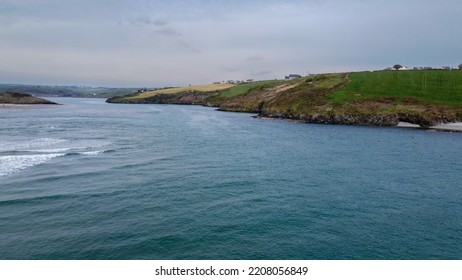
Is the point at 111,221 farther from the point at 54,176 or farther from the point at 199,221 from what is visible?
the point at 54,176

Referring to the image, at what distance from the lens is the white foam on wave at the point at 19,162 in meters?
44.7

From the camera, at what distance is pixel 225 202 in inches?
1379

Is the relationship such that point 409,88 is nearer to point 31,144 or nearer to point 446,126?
point 446,126

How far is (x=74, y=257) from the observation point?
23859 mm

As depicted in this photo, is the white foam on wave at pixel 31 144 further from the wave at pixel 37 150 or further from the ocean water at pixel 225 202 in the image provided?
the ocean water at pixel 225 202

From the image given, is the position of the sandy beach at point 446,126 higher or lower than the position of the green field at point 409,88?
lower

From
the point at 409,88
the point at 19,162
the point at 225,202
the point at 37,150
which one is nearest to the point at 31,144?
the point at 37,150

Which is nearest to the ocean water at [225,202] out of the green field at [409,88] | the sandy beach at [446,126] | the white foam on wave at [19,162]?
the white foam on wave at [19,162]

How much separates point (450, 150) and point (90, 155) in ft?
211

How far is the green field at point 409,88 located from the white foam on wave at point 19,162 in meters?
101

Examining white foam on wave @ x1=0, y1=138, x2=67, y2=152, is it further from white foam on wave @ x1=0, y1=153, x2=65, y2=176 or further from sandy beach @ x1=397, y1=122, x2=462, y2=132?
sandy beach @ x1=397, y1=122, x2=462, y2=132

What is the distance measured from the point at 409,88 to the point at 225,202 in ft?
399

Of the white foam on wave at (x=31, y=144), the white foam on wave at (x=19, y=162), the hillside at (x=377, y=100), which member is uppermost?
the hillside at (x=377, y=100)

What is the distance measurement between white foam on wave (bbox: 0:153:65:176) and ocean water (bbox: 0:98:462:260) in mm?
132
